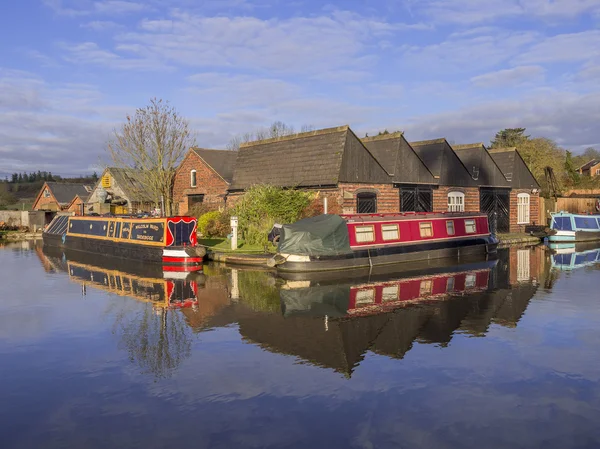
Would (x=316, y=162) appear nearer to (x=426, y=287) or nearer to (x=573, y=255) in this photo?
(x=426, y=287)

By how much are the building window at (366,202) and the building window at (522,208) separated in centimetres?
1388

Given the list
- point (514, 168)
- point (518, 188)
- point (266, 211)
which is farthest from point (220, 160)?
point (518, 188)

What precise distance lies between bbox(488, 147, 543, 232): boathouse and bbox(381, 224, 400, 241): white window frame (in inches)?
679

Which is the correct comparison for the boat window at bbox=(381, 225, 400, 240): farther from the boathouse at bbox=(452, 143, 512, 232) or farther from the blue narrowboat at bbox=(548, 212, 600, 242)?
the blue narrowboat at bbox=(548, 212, 600, 242)

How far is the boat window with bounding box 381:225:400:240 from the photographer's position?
1995cm

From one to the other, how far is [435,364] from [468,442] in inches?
99.5

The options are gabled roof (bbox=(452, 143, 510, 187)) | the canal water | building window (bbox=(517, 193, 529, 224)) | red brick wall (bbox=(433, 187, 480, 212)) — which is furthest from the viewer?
building window (bbox=(517, 193, 529, 224))

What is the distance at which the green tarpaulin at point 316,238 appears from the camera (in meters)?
18.0

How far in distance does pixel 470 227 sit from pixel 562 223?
419 inches

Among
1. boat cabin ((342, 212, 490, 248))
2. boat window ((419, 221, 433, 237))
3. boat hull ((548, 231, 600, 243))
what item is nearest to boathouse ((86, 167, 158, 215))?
boat cabin ((342, 212, 490, 248))

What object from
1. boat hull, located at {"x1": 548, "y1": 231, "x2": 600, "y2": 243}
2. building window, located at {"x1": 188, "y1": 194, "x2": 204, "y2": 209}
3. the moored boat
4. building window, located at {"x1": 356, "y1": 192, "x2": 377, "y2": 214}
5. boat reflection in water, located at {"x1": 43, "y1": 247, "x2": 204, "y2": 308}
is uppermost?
building window, located at {"x1": 188, "y1": 194, "x2": 204, "y2": 209}

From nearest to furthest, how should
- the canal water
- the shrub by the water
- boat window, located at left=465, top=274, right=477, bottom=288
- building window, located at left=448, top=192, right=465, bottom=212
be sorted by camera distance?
1. the canal water
2. boat window, located at left=465, top=274, right=477, bottom=288
3. the shrub by the water
4. building window, located at left=448, top=192, right=465, bottom=212

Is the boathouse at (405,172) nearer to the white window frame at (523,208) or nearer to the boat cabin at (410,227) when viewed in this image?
the boat cabin at (410,227)

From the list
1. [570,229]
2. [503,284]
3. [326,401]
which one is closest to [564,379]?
[326,401]
